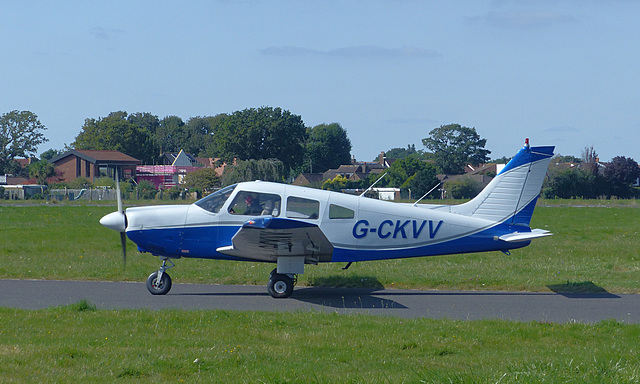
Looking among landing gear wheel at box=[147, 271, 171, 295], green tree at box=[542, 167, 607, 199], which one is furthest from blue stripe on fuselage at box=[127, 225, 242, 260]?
green tree at box=[542, 167, 607, 199]

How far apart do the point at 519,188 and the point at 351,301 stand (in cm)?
390

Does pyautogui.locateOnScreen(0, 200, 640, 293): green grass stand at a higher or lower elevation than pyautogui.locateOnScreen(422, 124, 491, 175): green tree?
lower

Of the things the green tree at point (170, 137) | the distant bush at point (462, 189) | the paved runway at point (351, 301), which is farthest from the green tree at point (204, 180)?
the green tree at point (170, 137)

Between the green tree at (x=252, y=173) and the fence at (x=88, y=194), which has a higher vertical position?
the green tree at (x=252, y=173)

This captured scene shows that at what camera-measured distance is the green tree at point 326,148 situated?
113 meters

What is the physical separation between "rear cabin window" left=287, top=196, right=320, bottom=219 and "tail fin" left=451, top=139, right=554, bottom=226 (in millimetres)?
3177

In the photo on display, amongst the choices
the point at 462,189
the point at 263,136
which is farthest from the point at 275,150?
the point at 462,189

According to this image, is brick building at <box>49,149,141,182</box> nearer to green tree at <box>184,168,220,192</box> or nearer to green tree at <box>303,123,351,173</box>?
green tree at <box>184,168,220,192</box>

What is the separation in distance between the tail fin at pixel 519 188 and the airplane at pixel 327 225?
18mm

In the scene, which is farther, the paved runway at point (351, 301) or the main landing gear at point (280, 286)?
the main landing gear at point (280, 286)

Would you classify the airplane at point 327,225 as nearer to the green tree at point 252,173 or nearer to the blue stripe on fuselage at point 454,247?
the blue stripe on fuselage at point 454,247

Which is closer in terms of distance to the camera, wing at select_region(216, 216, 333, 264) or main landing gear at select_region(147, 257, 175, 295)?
wing at select_region(216, 216, 333, 264)

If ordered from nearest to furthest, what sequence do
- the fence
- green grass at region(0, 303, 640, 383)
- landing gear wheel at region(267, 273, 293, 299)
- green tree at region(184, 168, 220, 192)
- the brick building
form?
green grass at region(0, 303, 640, 383) < landing gear wheel at region(267, 273, 293, 299) < the fence < green tree at region(184, 168, 220, 192) < the brick building

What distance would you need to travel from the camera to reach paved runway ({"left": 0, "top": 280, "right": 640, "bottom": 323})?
32.8 feet
